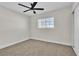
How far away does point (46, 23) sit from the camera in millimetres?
6137

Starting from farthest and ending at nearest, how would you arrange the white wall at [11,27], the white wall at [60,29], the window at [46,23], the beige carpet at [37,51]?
the window at [46,23], the white wall at [60,29], the white wall at [11,27], the beige carpet at [37,51]

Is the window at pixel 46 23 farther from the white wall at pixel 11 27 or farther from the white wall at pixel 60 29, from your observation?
the white wall at pixel 11 27

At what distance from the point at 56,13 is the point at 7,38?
351 centimetres

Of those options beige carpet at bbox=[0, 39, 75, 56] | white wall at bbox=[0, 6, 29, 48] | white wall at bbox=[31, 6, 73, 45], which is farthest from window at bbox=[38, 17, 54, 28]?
beige carpet at bbox=[0, 39, 75, 56]

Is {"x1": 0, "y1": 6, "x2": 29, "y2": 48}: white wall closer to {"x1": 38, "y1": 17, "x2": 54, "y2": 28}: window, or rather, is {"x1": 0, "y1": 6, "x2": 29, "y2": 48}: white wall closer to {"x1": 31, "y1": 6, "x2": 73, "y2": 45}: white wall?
{"x1": 38, "y1": 17, "x2": 54, "y2": 28}: window

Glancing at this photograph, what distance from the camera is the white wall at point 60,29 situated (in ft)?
14.9

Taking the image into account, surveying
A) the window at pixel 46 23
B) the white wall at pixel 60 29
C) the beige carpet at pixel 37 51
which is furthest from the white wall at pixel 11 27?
the white wall at pixel 60 29

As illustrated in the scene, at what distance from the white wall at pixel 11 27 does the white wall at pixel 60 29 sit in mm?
1509

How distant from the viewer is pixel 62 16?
4.89 metres

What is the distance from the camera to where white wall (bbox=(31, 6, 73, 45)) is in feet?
14.9

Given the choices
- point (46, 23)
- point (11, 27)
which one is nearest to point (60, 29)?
point (46, 23)

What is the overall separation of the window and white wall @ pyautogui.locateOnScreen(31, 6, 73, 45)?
1.01ft

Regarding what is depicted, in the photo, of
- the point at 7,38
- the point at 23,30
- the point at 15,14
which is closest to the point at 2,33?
the point at 7,38

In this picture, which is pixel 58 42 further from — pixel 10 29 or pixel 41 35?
pixel 10 29
